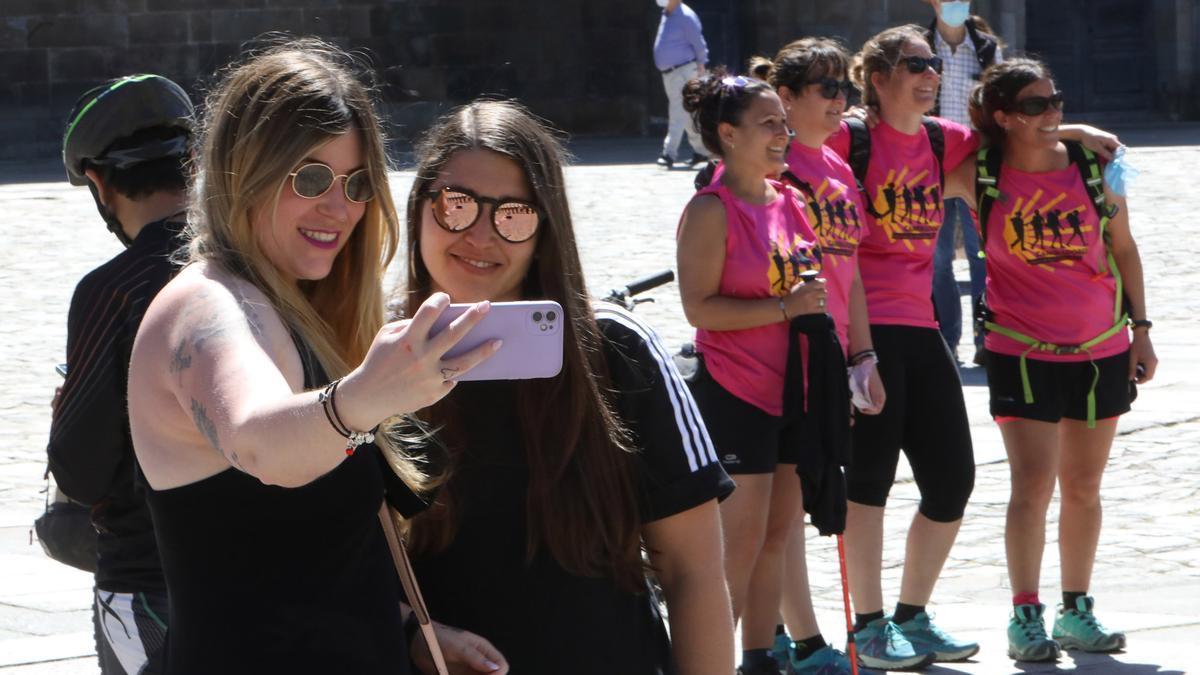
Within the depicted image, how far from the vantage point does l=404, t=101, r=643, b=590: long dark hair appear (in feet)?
8.80

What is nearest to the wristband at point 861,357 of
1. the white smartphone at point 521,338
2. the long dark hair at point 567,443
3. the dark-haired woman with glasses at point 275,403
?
the long dark hair at point 567,443

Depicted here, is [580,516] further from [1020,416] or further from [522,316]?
[1020,416]

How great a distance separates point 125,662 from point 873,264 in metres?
3.25

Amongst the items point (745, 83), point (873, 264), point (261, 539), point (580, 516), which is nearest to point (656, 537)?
point (580, 516)

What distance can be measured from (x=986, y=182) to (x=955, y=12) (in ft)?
16.9

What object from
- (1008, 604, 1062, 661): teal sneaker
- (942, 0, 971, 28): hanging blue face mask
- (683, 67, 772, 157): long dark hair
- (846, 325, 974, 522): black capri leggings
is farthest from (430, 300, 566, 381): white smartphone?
(942, 0, 971, 28): hanging blue face mask

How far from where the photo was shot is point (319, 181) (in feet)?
7.98

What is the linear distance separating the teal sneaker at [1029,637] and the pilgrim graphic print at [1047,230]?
3.53 ft

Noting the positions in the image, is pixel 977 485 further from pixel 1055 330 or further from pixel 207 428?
pixel 207 428

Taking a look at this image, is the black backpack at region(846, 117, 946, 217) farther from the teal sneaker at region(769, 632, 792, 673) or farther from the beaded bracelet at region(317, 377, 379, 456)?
the beaded bracelet at region(317, 377, 379, 456)

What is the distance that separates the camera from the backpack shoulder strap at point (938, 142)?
228 inches

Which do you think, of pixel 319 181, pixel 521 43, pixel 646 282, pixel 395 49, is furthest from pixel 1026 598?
pixel 521 43

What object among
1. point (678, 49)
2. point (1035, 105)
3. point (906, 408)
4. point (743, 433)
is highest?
point (1035, 105)

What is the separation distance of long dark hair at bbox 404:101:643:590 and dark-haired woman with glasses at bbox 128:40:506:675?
200mm
